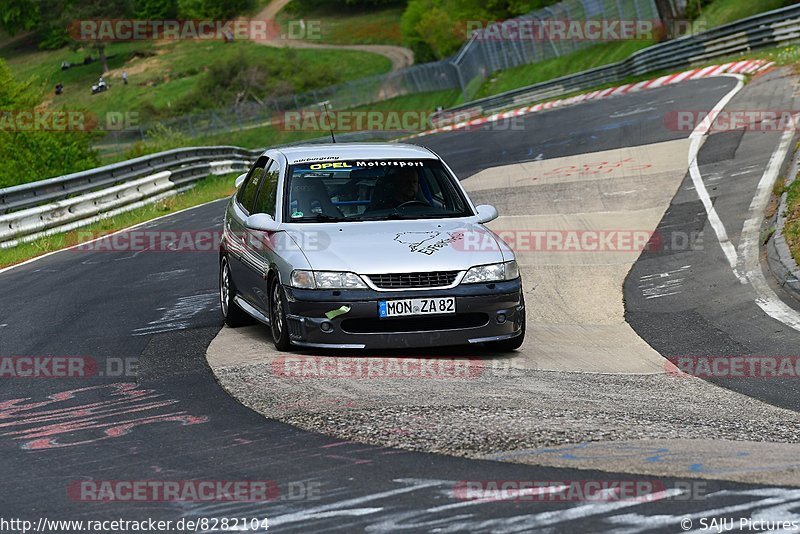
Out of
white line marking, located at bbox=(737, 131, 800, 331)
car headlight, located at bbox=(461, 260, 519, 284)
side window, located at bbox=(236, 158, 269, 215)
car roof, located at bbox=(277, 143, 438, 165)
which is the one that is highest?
car roof, located at bbox=(277, 143, 438, 165)

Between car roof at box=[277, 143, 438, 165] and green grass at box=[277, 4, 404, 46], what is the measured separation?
108 metres

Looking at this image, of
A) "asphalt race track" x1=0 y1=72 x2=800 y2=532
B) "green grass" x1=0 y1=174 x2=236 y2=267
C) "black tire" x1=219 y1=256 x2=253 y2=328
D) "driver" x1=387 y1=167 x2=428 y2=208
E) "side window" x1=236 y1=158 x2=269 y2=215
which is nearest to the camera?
"asphalt race track" x1=0 y1=72 x2=800 y2=532

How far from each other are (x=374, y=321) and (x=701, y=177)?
11.0 metres

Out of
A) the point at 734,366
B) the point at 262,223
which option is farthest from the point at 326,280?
the point at 734,366

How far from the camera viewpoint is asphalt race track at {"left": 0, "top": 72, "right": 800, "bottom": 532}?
5238mm

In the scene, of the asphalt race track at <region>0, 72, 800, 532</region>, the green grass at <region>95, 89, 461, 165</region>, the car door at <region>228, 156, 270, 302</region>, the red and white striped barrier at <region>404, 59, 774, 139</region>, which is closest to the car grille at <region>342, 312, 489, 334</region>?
the asphalt race track at <region>0, 72, 800, 532</region>

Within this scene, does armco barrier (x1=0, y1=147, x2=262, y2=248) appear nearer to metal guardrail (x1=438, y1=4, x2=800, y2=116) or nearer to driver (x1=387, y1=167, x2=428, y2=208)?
driver (x1=387, y1=167, x2=428, y2=208)

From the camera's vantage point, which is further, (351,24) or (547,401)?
(351,24)

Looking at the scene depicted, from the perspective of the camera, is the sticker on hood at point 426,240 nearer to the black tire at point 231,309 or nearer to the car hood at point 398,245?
the car hood at point 398,245

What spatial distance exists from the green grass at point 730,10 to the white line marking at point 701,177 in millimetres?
12830

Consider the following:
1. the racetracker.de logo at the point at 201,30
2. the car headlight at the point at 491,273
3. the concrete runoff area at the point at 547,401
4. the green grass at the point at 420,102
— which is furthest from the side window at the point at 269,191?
the racetracker.de logo at the point at 201,30

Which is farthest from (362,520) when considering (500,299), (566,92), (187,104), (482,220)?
(187,104)

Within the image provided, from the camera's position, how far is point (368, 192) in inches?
404

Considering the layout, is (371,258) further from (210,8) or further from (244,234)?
(210,8)
